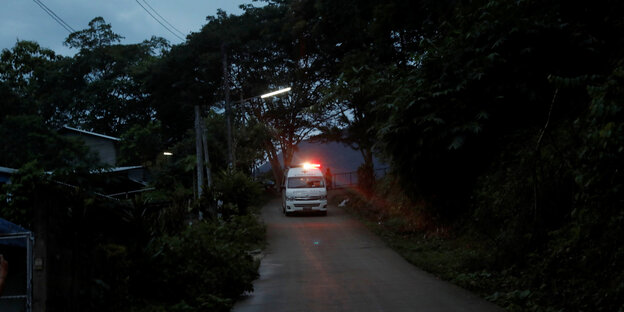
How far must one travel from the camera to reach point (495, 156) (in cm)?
1241

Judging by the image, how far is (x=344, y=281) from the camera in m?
10.1

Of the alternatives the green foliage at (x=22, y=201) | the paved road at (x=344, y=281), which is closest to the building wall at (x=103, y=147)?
the paved road at (x=344, y=281)

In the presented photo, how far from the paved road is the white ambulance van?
654cm

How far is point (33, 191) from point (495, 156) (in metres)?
9.67

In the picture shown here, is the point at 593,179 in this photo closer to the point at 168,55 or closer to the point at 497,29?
the point at 497,29

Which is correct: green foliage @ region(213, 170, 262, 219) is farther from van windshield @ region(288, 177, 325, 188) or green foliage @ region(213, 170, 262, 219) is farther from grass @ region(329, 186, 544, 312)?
van windshield @ region(288, 177, 325, 188)

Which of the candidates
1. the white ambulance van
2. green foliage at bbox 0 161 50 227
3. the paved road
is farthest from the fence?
the white ambulance van

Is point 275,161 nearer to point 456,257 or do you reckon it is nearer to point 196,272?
point 456,257

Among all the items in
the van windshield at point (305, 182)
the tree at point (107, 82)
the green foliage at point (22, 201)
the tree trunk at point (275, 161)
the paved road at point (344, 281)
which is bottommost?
the paved road at point (344, 281)

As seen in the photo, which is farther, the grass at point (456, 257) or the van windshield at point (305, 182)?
the van windshield at point (305, 182)

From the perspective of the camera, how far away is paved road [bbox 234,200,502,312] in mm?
7938

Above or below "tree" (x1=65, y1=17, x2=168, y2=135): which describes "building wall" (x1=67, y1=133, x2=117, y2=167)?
below

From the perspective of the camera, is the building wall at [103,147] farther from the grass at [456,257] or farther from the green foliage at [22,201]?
the green foliage at [22,201]

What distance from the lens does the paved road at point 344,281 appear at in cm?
794
